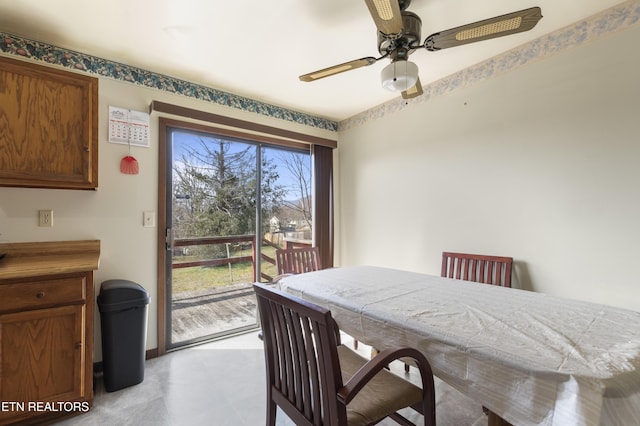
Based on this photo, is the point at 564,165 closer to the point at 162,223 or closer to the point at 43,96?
the point at 162,223

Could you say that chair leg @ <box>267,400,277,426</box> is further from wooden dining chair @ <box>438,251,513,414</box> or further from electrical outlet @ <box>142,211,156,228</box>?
electrical outlet @ <box>142,211,156,228</box>

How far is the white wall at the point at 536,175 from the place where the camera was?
5.88 feet

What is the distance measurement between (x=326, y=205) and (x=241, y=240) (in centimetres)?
116

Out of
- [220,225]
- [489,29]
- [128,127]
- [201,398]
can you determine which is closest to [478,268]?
[489,29]

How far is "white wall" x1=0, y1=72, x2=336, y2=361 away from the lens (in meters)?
2.00

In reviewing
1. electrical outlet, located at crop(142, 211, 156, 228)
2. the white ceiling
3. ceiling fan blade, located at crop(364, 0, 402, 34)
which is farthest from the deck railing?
ceiling fan blade, located at crop(364, 0, 402, 34)

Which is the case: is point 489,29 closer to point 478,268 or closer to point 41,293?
point 478,268

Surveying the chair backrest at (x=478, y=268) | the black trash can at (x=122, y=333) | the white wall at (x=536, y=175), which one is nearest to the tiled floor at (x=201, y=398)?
the black trash can at (x=122, y=333)

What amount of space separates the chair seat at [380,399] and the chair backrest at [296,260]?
56.1 inches

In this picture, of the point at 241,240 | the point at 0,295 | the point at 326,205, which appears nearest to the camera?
the point at 0,295

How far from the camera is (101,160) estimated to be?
2.27m

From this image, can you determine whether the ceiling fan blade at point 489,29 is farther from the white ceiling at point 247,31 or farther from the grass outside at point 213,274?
the grass outside at point 213,274

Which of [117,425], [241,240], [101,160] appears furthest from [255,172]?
[117,425]

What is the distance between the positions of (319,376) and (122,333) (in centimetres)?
170
